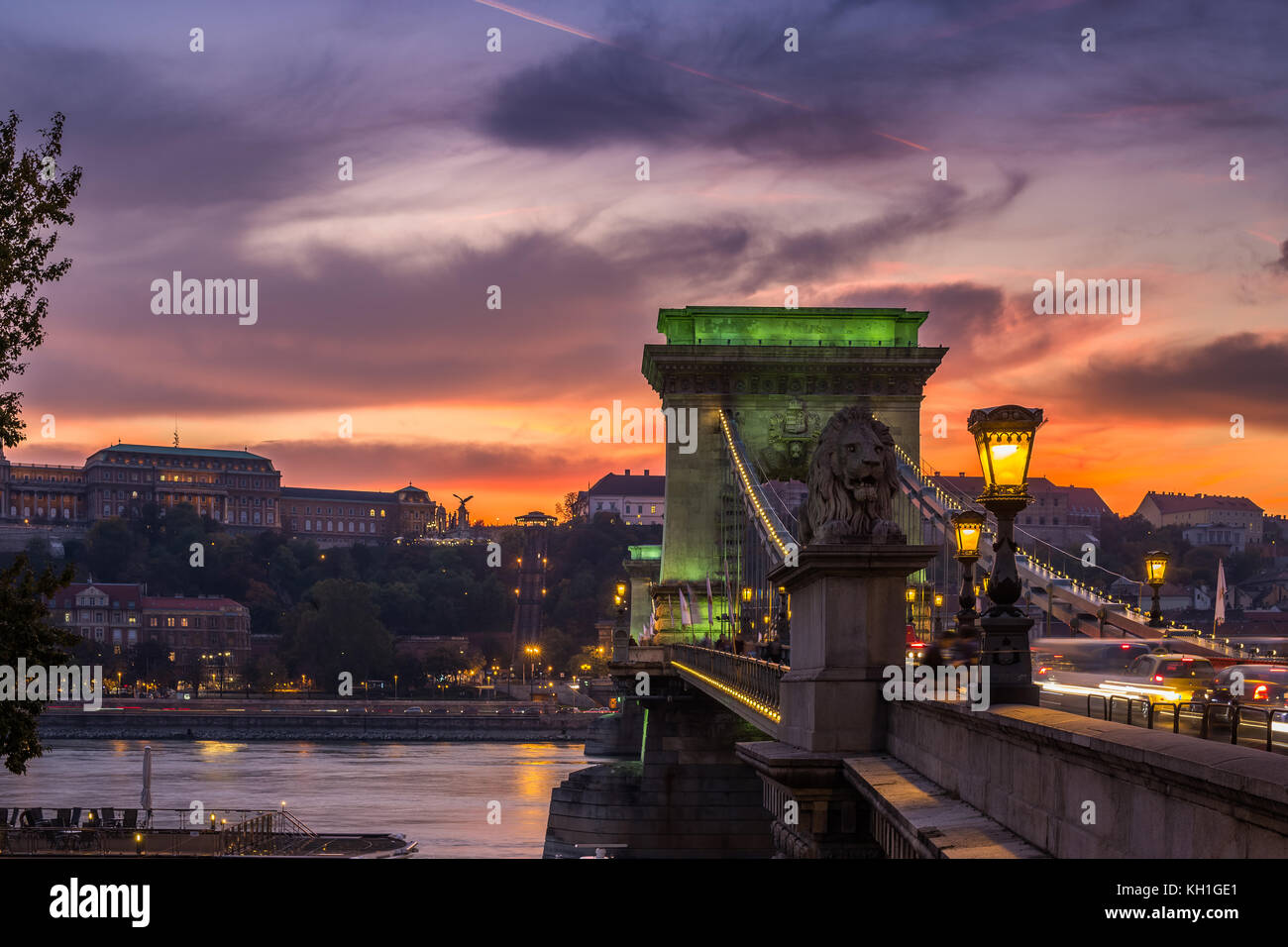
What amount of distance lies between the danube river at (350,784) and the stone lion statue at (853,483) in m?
36.3

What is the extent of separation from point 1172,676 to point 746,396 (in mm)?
38075

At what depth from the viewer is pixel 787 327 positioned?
5759 centimetres

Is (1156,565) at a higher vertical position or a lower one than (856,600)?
higher

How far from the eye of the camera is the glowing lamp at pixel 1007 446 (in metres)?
11.8

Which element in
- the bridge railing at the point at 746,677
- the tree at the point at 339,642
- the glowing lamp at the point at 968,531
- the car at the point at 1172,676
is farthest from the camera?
the tree at the point at 339,642

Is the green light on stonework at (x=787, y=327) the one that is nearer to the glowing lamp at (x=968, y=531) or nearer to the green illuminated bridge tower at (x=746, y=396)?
the green illuminated bridge tower at (x=746, y=396)

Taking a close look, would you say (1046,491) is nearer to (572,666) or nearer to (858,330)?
(572,666)

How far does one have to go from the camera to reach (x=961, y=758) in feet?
31.0

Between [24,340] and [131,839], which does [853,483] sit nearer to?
[24,340]

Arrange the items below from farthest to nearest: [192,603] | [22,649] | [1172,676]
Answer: [192,603] < [1172,676] < [22,649]

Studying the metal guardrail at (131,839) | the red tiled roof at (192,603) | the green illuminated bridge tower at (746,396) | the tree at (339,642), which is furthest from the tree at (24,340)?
the red tiled roof at (192,603)

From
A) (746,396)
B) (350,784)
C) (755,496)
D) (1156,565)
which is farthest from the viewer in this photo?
(350,784)

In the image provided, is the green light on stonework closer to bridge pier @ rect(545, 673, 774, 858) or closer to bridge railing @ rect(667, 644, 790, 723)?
bridge pier @ rect(545, 673, 774, 858)
